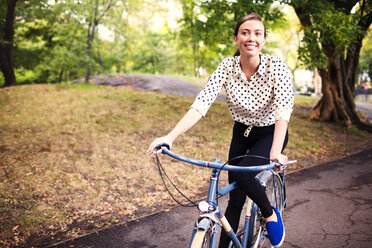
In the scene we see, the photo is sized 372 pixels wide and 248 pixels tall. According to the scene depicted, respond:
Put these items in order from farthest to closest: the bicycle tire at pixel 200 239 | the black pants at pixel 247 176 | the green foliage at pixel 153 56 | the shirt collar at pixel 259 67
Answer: the green foliage at pixel 153 56 → the shirt collar at pixel 259 67 → the black pants at pixel 247 176 → the bicycle tire at pixel 200 239

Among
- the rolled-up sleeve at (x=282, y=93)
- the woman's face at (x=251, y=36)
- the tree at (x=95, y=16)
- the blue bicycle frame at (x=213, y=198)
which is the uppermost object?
the tree at (x=95, y=16)

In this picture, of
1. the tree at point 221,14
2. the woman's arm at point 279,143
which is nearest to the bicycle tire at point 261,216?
the woman's arm at point 279,143

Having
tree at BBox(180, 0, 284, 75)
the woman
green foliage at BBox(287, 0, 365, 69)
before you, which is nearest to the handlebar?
the woman

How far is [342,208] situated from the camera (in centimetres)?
449

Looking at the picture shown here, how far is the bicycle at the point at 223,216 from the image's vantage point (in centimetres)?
185

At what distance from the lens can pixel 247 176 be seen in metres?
2.21

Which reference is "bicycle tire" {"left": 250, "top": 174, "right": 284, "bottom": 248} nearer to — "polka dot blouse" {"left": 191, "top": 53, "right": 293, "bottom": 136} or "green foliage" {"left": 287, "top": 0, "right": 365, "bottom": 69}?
"polka dot blouse" {"left": 191, "top": 53, "right": 293, "bottom": 136}

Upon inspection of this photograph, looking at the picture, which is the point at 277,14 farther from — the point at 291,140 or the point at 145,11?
the point at 145,11

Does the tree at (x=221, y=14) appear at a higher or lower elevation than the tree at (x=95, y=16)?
lower

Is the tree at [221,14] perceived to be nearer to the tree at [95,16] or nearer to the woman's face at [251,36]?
the tree at [95,16]

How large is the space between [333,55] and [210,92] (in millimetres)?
9823

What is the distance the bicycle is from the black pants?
102 mm

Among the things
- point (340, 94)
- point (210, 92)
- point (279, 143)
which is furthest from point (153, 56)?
point (279, 143)

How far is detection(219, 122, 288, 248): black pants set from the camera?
225 centimetres
